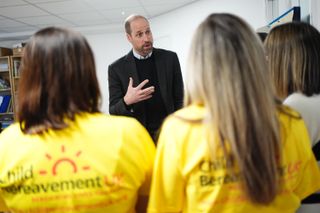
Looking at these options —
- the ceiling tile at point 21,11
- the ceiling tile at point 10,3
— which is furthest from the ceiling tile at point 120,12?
the ceiling tile at point 10,3

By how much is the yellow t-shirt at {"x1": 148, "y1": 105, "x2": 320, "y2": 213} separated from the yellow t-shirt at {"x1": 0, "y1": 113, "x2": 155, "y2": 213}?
0.11 m

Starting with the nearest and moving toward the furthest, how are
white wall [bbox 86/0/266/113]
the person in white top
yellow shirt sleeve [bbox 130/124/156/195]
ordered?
yellow shirt sleeve [bbox 130/124/156/195]
the person in white top
white wall [bbox 86/0/266/113]

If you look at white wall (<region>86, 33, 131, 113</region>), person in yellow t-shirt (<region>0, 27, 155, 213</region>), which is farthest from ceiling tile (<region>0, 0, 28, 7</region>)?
person in yellow t-shirt (<region>0, 27, 155, 213</region>)

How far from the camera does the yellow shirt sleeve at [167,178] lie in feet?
2.98

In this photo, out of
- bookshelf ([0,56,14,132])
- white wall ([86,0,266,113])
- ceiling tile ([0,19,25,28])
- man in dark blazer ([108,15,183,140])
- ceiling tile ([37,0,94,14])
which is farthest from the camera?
bookshelf ([0,56,14,132])

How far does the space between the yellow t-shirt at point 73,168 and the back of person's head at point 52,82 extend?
1.5 inches

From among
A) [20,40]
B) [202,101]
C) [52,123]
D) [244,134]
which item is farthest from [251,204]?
[20,40]

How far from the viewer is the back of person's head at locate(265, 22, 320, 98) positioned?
50.1 inches

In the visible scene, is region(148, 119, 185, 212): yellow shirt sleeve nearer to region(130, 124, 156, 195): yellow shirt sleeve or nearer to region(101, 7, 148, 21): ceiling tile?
region(130, 124, 156, 195): yellow shirt sleeve

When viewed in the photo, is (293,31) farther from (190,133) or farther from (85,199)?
(85,199)

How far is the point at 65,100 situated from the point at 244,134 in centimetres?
53

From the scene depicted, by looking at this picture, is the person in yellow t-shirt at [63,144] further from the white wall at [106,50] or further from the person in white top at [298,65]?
the white wall at [106,50]

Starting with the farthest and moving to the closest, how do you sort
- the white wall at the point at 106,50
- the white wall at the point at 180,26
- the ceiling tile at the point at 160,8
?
the white wall at the point at 106,50 → the ceiling tile at the point at 160,8 → the white wall at the point at 180,26

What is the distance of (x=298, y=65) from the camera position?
4.21ft
